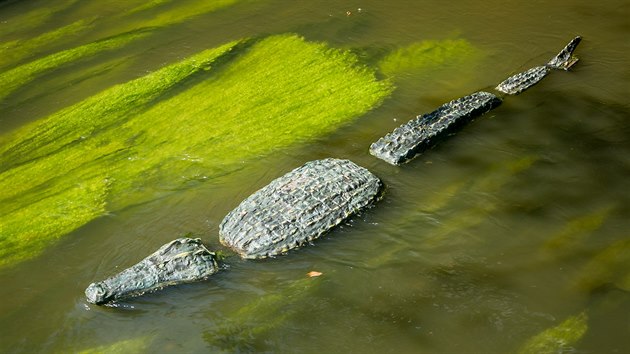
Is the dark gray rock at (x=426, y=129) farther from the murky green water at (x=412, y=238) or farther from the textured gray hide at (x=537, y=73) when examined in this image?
the textured gray hide at (x=537, y=73)

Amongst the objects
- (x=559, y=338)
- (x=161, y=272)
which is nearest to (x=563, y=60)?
(x=559, y=338)

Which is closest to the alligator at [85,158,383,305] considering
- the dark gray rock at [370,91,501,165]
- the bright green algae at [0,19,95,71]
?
the dark gray rock at [370,91,501,165]

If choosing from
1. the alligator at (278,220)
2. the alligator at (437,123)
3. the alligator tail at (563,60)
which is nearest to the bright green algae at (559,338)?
the alligator at (278,220)

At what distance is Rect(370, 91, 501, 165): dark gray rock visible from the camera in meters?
5.28

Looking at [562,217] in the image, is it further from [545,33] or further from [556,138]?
[545,33]

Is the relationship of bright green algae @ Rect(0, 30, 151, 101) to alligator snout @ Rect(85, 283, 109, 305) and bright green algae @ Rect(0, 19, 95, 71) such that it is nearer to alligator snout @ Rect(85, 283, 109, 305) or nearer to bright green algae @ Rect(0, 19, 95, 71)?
bright green algae @ Rect(0, 19, 95, 71)

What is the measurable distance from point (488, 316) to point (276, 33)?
4.19 m

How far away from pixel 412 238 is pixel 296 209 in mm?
840

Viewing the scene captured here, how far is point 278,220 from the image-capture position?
14.5 ft

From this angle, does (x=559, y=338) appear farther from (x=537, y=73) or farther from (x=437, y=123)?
(x=537, y=73)

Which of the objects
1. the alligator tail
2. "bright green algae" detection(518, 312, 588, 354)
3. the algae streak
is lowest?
"bright green algae" detection(518, 312, 588, 354)

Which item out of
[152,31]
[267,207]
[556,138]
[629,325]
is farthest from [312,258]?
[152,31]

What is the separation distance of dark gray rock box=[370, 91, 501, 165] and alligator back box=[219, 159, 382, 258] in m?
0.49

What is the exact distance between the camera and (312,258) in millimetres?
4449
